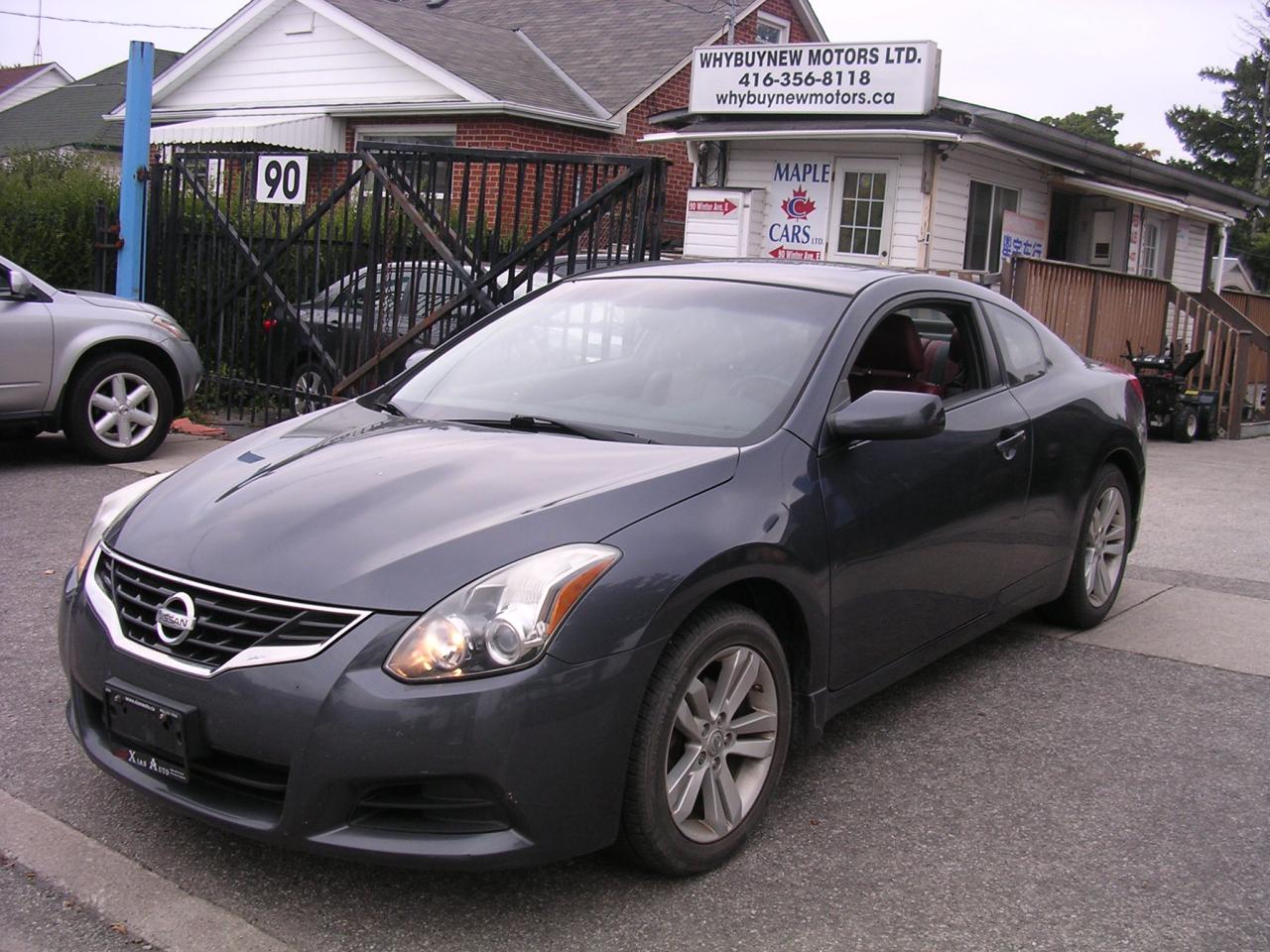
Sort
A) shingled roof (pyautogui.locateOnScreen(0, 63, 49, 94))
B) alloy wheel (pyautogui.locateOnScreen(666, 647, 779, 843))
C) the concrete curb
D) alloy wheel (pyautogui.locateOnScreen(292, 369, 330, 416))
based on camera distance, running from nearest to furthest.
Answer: the concrete curb, alloy wheel (pyautogui.locateOnScreen(666, 647, 779, 843)), alloy wheel (pyautogui.locateOnScreen(292, 369, 330, 416)), shingled roof (pyautogui.locateOnScreen(0, 63, 49, 94))

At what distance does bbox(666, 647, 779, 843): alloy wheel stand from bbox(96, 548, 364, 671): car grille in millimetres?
896

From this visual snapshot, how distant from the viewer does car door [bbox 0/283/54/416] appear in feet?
26.8

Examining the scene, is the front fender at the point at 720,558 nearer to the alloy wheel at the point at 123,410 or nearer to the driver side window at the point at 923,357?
the driver side window at the point at 923,357

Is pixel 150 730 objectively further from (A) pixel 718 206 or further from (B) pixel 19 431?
(A) pixel 718 206

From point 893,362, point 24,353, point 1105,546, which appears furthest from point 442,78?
point 893,362

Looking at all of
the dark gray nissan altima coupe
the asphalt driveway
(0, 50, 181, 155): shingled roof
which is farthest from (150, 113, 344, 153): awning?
the dark gray nissan altima coupe

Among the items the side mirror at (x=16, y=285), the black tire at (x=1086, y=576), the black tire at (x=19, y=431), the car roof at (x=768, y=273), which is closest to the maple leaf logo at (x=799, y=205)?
the black tire at (x=19, y=431)

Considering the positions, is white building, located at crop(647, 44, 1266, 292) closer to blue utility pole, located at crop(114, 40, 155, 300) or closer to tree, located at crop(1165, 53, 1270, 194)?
blue utility pole, located at crop(114, 40, 155, 300)

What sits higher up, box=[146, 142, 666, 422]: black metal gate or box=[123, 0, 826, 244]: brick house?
box=[123, 0, 826, 244]: brick house

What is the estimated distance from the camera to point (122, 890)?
3.14m

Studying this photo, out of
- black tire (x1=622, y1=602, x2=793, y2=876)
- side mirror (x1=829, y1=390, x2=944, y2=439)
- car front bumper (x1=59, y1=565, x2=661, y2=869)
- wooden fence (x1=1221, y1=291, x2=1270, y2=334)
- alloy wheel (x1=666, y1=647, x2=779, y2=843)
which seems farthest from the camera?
wooden fence (x1=1221, y1=291, x2=1270, y2=334)

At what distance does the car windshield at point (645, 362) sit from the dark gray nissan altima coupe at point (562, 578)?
13 millimetres

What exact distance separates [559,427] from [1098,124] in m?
63.0

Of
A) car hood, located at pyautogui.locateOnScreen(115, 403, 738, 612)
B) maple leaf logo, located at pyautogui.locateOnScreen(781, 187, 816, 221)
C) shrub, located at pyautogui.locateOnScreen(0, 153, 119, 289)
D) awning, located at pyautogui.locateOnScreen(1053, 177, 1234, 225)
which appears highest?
awning, located at pyautogui.locateOnScreen(1053, 177, 1234, 225)
